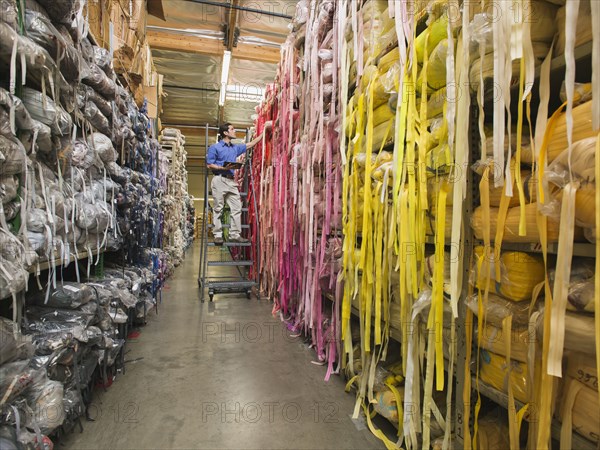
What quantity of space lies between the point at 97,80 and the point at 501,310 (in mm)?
2551

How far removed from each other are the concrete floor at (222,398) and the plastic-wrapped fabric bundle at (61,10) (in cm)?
203

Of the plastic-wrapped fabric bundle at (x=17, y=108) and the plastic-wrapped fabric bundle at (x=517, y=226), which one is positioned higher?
the plastic-wrapped fabric bundle at (x=17, y=108)

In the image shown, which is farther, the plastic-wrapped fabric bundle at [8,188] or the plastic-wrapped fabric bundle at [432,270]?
the plastic-wrapped fabric bundle at [432,270]

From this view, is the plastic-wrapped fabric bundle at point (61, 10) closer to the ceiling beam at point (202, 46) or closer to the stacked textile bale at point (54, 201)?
the stacked textile bale at point (54, 201)

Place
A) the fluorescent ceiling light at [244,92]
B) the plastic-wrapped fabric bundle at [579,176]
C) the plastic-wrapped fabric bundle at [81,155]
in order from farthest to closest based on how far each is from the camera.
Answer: the fluorescent ceiling light at [244,92] → the plastic-wrapped fabric bundle at [81,155] → the plastic-wrapped fabric bundle at [579,176]

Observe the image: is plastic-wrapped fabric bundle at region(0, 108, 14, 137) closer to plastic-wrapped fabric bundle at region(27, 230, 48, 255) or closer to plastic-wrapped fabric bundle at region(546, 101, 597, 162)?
plastic-wrapped fabric bundle at region(27, 230, 48, 255)

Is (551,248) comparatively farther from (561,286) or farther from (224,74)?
(224,74)

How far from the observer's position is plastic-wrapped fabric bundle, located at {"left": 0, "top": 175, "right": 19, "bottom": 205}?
1.21m

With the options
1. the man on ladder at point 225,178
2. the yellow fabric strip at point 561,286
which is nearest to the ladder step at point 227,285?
Result: the man on ladder at point 225,178

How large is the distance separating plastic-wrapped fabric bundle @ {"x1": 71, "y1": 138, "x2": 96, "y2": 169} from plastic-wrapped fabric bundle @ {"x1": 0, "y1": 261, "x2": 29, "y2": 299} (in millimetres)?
886

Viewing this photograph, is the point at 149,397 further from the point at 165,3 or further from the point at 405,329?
the point at 165,3

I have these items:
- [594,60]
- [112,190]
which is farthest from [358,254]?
[112,190]

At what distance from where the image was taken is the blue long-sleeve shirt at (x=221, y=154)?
4.96m

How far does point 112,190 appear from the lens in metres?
2.51
